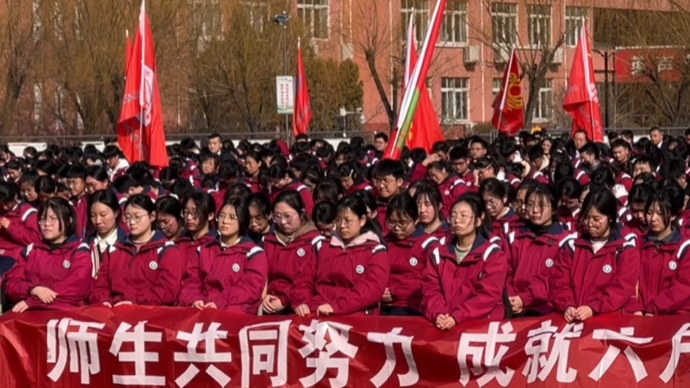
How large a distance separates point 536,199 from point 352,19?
1469 inches

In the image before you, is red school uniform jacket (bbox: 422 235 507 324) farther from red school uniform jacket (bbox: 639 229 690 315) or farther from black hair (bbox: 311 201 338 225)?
black hair (bbox: 311 201 338 225)

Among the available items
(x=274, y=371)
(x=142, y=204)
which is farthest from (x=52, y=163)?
(x=274, y=371)

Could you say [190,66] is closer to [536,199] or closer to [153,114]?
[153,114]

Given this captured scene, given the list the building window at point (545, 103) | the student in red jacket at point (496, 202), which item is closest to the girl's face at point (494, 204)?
the student in red jacket at point (496, 202)

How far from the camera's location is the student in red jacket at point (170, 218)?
884 cm

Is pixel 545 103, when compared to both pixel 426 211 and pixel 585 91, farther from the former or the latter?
pixel 426 211

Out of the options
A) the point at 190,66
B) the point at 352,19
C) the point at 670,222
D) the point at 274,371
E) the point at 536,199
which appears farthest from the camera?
the point at 352,19

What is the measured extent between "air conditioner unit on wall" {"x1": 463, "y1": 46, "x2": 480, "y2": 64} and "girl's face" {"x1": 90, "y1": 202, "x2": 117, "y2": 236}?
42.0m

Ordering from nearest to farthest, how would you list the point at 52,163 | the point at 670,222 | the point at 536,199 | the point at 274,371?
the point at 274,371, the point at 670,222, the point at 536,199, the point at 52,163

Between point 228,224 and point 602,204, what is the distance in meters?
2.32

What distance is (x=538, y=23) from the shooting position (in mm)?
45938

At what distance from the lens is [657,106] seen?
154 ft

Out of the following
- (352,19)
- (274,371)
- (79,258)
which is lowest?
(274,371)

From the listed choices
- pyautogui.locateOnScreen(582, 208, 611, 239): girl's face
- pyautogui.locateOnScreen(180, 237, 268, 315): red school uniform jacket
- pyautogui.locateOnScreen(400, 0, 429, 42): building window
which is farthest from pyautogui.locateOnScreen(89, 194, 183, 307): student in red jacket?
pyautogui.locateOnScreen(400, 0, 429, 42): building window
